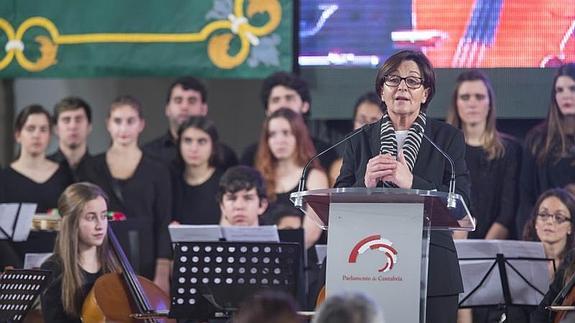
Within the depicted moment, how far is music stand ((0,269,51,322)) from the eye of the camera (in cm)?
529

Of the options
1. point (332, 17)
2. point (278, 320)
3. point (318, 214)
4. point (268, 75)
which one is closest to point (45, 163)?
point (268, 75)

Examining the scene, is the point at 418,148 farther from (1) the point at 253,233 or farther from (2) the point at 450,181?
(1) the point at 253,233

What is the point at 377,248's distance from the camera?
3729 millimetres

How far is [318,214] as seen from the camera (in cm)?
398

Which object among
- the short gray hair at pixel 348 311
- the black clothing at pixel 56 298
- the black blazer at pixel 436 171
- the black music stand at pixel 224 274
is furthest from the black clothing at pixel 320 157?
the short gray hair at pixel 348 311

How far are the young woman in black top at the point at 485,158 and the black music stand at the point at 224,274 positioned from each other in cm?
228

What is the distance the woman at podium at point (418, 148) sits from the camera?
13.0 feet

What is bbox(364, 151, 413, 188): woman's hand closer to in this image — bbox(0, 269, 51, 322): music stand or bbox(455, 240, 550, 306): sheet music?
bbox(0, 269, 51, 322): music stand

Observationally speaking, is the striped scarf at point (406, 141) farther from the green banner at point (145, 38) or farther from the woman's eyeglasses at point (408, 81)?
the green banner at point (145, 38)

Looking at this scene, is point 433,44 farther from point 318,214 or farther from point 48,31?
point 318,214

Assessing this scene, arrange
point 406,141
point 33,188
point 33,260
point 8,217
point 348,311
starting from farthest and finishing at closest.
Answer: point 33,188
point 8,217
point 33,260
point 406,141
point 348,311

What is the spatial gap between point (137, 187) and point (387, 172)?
4.27 metres

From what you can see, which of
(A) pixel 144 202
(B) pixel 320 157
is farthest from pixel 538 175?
(A) pixel 144 202

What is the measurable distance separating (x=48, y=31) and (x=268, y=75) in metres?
1.64
